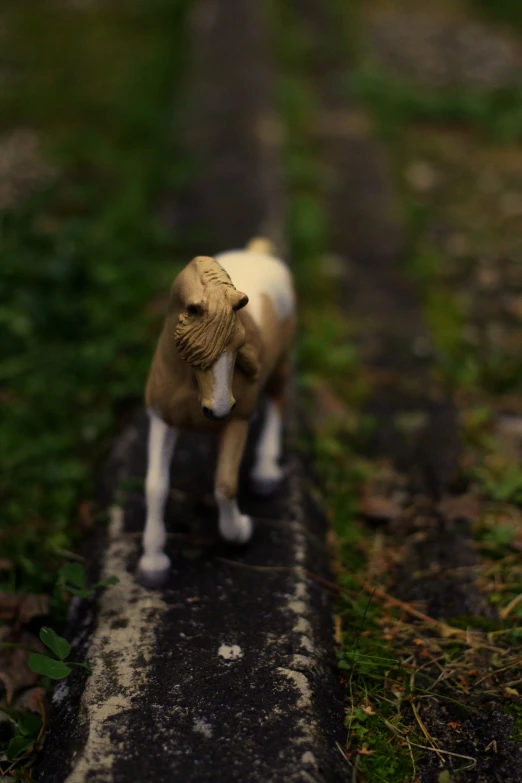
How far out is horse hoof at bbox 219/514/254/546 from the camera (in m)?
2.12

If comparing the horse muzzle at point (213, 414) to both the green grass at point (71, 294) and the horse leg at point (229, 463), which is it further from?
the green grass at point (71, 294)

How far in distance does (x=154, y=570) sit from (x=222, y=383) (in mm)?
599

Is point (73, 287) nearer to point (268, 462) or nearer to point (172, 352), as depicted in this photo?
point (268, 462)

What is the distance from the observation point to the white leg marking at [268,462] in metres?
2.38

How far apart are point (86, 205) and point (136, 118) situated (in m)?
1.17

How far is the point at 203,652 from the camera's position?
6.22 ft

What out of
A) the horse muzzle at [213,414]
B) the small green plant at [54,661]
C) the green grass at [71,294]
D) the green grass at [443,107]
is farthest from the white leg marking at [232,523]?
the green grass at [443,107]

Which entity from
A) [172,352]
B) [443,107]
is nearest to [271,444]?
[172,352]

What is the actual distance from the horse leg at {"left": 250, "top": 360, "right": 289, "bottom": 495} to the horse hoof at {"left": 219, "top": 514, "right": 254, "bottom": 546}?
220mm

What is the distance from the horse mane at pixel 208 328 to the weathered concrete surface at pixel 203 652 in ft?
2.21

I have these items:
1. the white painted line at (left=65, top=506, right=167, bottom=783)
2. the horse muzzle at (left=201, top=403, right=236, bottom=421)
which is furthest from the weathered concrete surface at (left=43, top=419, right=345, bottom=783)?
the horse muzzle at (left=201, top=403, right=236, bottom=421)

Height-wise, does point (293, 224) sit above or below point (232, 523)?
above

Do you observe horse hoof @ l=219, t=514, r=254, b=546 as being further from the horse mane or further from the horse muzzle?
the horse mane

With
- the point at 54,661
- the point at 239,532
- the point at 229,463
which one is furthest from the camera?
the point at 239,532
